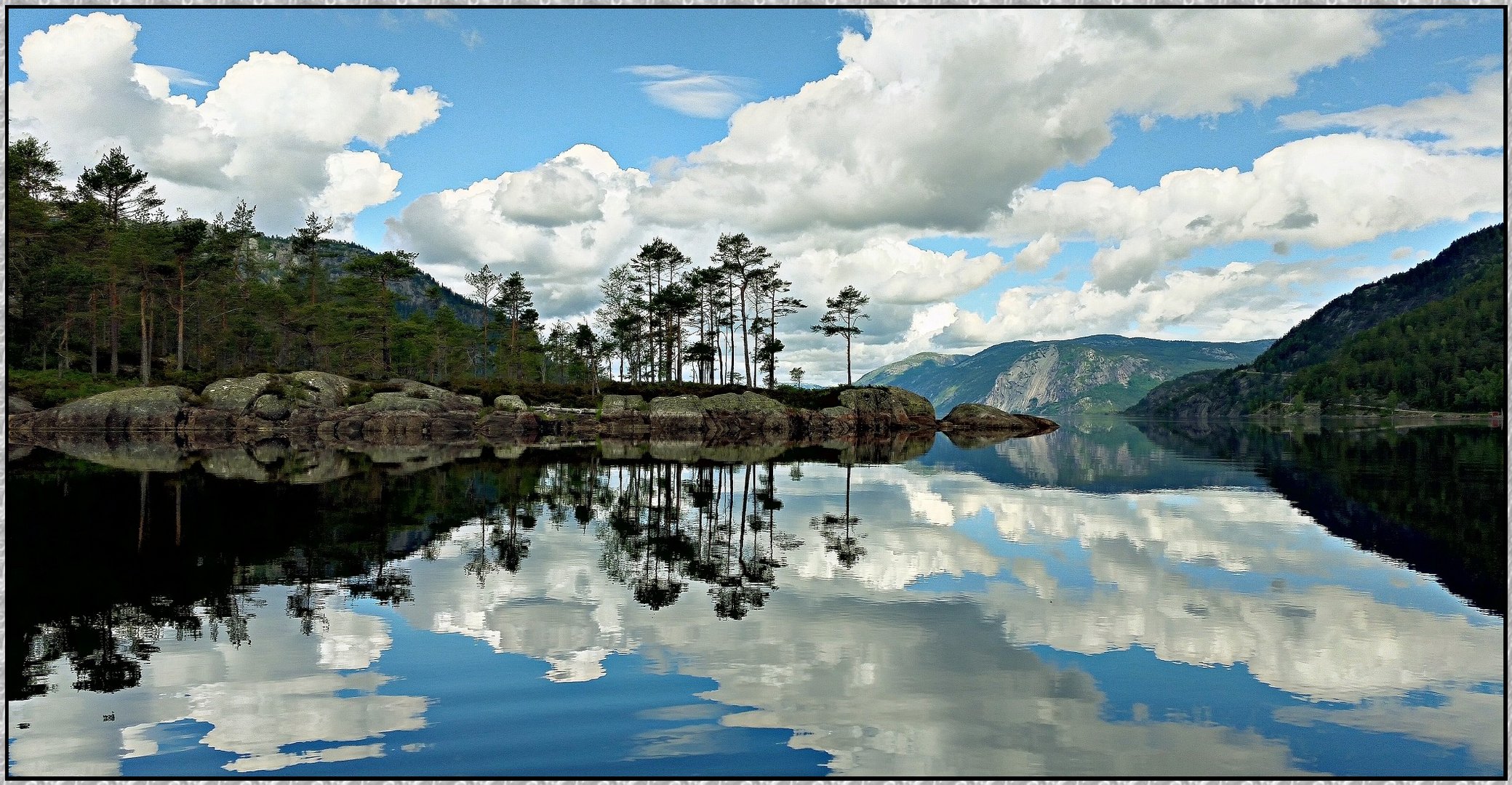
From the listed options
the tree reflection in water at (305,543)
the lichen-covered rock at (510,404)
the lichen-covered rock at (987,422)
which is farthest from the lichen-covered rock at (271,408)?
the lichen-covered rock at (987,422)

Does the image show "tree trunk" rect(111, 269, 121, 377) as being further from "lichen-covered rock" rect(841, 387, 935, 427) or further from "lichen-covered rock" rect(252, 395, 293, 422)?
"lichen-covered rock" rect(841, 387, 935, 427)

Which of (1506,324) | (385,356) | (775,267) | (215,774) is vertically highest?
(775,267)

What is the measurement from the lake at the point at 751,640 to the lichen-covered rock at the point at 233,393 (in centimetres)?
5193

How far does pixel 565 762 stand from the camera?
7.23 metres

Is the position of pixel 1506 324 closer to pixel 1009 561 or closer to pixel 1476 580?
pixel 1476 580

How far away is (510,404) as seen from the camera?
8031 centimetres

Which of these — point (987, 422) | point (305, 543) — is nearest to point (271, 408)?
point (305, 543)

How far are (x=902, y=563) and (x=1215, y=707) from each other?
802 centimetres

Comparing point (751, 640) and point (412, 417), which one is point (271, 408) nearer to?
point (412, 417)

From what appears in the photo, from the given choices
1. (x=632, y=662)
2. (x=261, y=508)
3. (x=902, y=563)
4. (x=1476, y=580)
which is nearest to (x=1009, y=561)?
(x=902, y=563)

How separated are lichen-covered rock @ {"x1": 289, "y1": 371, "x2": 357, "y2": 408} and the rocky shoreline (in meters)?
0.10

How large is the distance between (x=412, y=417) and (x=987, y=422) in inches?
2651

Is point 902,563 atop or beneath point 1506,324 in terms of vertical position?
beneath

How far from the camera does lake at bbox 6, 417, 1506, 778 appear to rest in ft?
24.5
